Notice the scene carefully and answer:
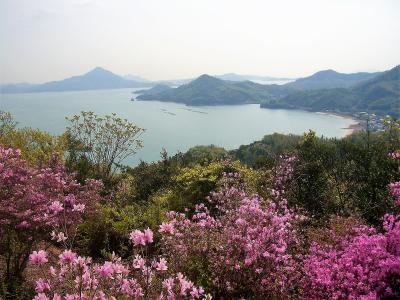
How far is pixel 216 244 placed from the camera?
6.65 m

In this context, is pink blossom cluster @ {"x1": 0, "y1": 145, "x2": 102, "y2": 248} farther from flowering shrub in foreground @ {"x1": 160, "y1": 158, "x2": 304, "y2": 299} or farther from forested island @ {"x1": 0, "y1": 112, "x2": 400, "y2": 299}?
flowering shrub in foreground @ {"x1": 160, "y1": 158, "x2": 304, "y2": 299}

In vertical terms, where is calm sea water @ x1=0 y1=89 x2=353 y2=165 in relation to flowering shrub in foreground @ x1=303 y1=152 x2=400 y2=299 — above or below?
below

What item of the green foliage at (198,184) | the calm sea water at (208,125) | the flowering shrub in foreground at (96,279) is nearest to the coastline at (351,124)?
the calm sea water at (208,125)

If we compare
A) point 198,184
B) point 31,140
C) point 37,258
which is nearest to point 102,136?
point 31,140

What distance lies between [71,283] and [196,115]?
188m

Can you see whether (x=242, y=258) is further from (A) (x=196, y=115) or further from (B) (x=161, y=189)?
(A) (x=196, y=115)

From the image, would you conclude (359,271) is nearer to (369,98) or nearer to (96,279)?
(96,279)

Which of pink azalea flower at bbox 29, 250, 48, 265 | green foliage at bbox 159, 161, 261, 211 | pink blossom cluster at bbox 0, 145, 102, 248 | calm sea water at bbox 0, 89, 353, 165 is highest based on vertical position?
pink azalea flower at bbox 29, 250, 48, 265

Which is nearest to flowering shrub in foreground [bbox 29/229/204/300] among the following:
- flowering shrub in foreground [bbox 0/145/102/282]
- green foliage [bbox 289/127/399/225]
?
flowering shrub in foreground [bbox 0/145/102/282]

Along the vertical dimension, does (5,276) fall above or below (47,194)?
below

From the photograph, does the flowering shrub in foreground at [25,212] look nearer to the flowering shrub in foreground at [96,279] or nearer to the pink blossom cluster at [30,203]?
the pink blossom cluster at [30,203]

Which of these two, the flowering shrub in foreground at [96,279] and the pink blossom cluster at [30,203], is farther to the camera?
the pink blossom cluster at [30,203]

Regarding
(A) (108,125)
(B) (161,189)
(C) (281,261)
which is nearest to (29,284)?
(C) (281,261)

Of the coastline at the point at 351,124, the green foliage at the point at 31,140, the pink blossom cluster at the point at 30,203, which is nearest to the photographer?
the pink blossom cluster at the point at 30,203
